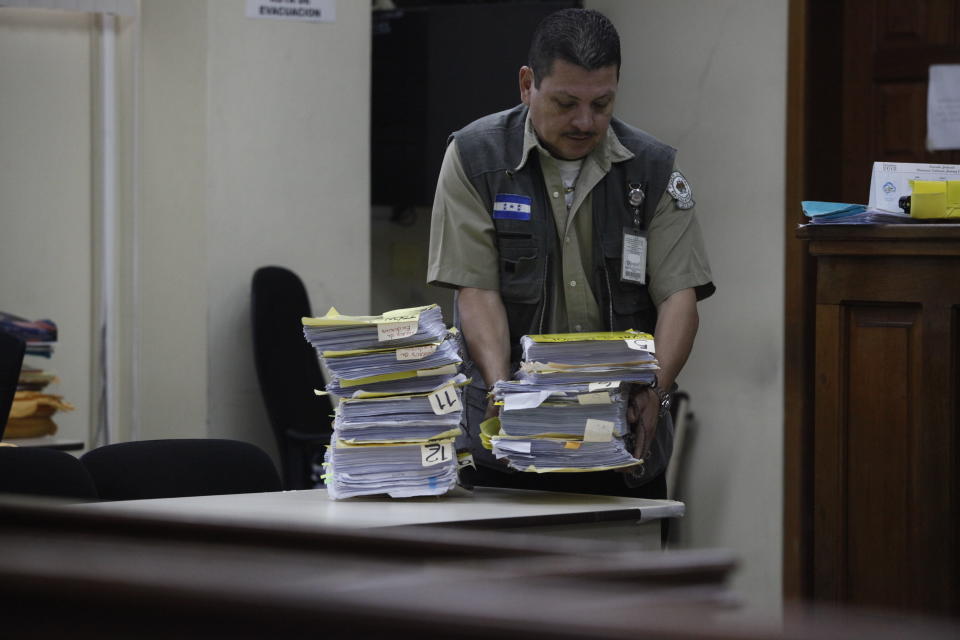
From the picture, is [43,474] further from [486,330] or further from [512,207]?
[512,207]

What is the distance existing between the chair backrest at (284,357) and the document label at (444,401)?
6.10ft

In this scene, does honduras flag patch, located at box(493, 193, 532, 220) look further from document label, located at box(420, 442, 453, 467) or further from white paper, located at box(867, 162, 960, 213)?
white paper, located at box(867, 162, 960, 213)

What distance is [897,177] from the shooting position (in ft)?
7.38

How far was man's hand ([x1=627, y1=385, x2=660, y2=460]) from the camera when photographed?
2113mm

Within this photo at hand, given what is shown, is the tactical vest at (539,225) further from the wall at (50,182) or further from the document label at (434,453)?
the wall at (50,182)

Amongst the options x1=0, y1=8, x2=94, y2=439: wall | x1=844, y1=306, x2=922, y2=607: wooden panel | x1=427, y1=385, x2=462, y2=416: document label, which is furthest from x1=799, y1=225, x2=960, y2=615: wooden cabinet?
x1=0, y1=8, x2=94, y2=439: wall

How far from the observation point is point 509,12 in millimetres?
4219

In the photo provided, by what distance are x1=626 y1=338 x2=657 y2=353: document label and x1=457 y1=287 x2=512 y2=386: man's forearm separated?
0.25 m

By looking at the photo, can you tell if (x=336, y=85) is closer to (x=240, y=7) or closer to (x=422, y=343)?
(x=240, y=7)

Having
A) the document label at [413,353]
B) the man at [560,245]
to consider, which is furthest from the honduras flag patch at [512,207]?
the document label at [413,353]

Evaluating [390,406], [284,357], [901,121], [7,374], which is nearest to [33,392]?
[7,374]

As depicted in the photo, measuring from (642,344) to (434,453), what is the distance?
1.29ft

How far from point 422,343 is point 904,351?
2.74 ft

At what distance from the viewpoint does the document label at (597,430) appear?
6.73 feet
